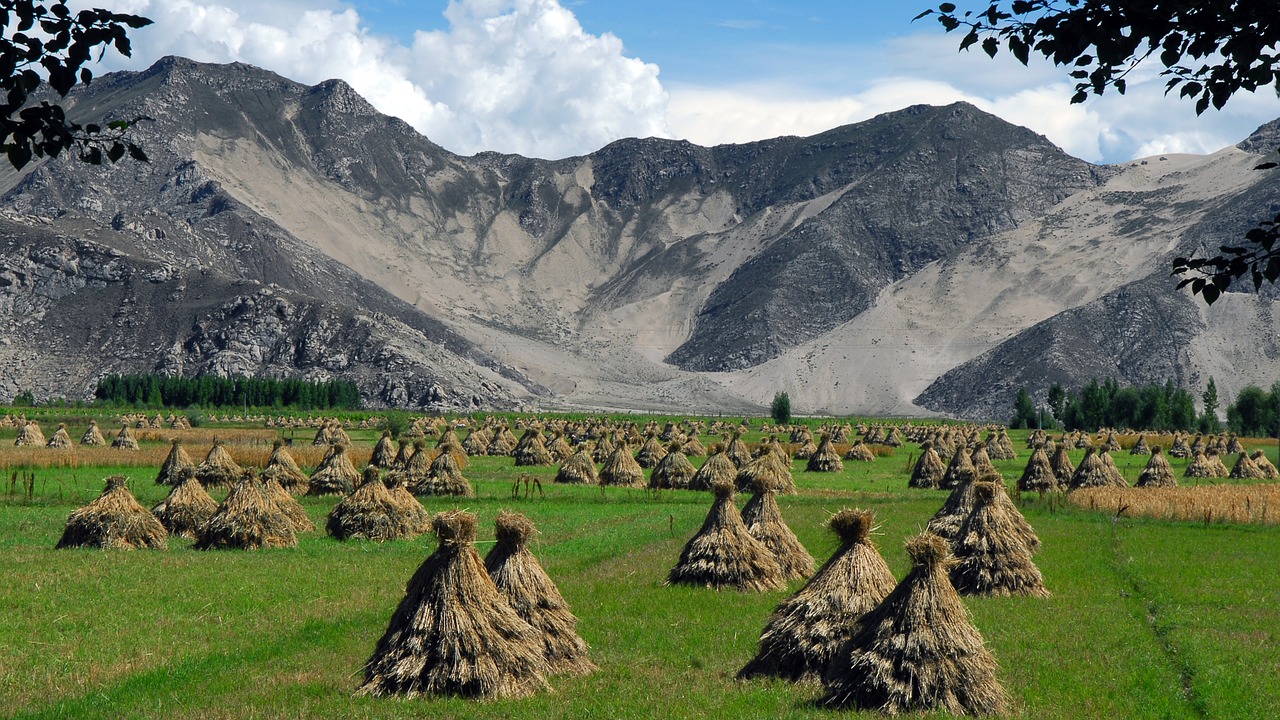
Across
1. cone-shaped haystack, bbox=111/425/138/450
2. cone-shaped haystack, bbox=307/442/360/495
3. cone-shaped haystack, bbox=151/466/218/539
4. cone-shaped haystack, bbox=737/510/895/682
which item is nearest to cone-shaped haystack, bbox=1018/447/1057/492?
cone-shaped haystack, bbox=307/442/360/495

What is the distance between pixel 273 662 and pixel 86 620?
5.08 meters

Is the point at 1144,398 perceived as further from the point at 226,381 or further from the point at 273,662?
the point at 273,662

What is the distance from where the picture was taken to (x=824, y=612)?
15.1 meters

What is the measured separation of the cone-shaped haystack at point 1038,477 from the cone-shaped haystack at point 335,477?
29.1 m

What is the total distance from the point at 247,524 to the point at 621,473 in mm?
24885

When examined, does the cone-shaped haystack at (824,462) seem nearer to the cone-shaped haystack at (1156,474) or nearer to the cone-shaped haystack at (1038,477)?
the cone-shaped haystack at (1038,477)

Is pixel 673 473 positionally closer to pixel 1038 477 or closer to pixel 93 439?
pixel 1038 477

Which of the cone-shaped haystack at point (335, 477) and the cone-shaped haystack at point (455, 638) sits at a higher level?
the cone-shaped haystack at point (455, 638)

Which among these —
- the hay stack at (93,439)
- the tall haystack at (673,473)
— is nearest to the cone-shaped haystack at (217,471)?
the tall haystack at (673,473)

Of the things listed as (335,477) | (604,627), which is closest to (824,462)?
(335,477)

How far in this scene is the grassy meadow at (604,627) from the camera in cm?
1405

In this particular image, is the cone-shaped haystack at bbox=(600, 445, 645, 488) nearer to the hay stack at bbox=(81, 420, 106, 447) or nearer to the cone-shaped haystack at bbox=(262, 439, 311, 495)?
the cone-shaped haystack at bbox=(262, 439, 311, 495)

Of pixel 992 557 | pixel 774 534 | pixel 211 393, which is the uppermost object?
pixel 774 534

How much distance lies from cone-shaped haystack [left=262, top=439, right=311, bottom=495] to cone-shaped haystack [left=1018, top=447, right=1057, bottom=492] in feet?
102
